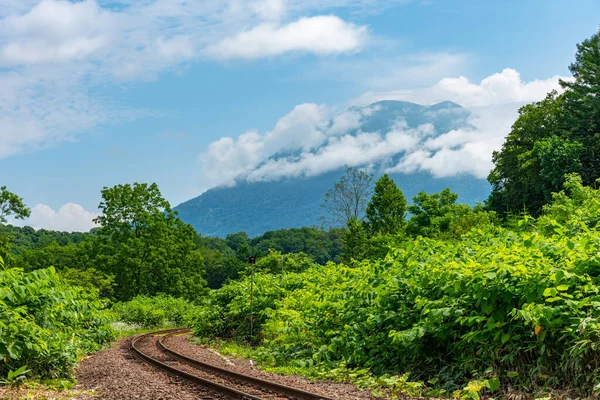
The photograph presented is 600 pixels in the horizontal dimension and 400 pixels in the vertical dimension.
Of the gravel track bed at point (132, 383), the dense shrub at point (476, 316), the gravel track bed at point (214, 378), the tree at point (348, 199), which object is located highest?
the tree at point (348, 199)

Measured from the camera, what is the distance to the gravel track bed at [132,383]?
10539mm

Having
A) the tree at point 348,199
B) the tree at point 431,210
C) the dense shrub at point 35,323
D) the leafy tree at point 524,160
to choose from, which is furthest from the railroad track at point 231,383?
the tree at point 348,199

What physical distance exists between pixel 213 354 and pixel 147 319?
2522cm

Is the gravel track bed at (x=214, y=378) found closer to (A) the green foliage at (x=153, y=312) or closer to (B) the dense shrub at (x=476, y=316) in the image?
(B) the dense shrub at (x=476, y=316)

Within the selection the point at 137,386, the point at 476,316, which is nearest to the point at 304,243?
the point at 137,386

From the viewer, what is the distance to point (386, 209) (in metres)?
61.7

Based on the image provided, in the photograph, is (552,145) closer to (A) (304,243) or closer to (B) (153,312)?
(B) (153,312)

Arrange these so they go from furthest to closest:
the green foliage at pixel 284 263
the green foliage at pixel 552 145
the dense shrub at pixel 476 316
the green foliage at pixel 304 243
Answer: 1. the green foliage at pixel 304 243
2. the green foliage at pixel 284 263
3. the green foliage at pixel 552 145
4. the dense shrub at pixel 476 316

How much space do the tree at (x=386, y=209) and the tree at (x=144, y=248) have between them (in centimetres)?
2178

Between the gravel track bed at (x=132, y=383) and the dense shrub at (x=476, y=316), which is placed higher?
the dense shrub at (x=476, y=316)

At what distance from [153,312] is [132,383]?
111 ft

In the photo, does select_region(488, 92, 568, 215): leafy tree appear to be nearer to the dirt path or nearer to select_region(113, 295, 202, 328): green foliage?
select_region(113, 295, 202, 328): green foliage

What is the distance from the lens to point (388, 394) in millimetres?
9938

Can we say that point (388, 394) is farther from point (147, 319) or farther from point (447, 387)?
point (147, 319)
